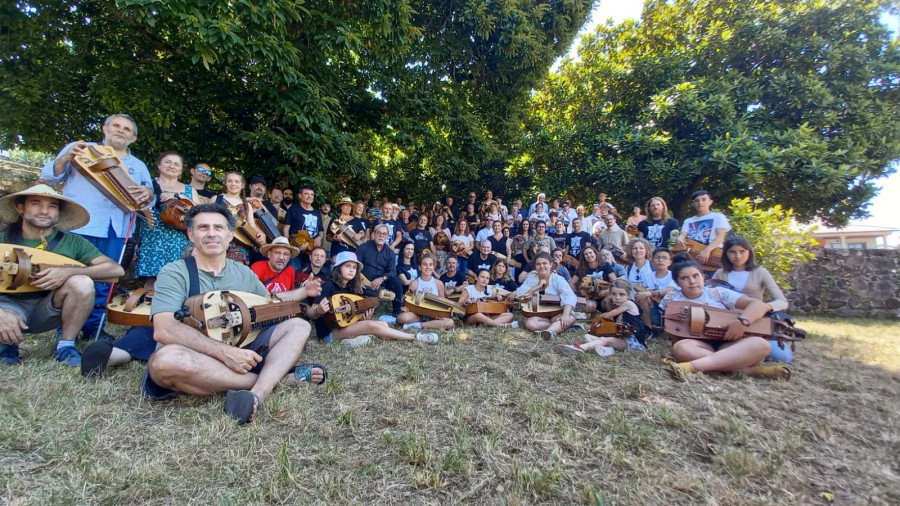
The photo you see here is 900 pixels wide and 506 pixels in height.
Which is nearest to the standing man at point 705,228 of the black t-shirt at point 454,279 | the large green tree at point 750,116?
the black t-shirt at point 454,279

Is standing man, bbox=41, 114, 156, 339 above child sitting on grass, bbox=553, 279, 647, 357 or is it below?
above

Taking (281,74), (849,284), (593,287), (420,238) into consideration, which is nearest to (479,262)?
(420,238)

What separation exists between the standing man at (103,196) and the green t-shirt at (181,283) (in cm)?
171

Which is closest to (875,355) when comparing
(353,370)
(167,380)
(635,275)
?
(635,275)

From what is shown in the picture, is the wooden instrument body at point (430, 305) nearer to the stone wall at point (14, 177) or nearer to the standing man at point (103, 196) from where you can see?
the standing man at point (103, 196)

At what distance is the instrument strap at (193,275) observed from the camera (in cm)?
259

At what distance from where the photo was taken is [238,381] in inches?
101

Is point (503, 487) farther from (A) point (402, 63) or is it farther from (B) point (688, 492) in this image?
(A) point (402, 63)

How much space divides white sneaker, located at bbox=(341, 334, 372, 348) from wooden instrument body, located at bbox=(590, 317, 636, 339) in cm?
267

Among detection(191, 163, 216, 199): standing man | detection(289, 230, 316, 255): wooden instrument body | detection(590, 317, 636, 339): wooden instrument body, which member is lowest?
detection(590, 317, 636, 339): wooden instrument body

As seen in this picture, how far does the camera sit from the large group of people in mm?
2635

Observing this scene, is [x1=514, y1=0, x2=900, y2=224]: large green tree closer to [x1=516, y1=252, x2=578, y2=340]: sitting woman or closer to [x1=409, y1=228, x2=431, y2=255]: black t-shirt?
[x1=409, y1=228, x2=431, y2=255]: black t-shirt

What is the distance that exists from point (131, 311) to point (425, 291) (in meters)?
3.42

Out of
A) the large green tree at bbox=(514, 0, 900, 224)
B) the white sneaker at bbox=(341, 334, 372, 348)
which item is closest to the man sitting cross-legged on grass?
the white sneaker at bbox=(341, 334, 372, 348)
